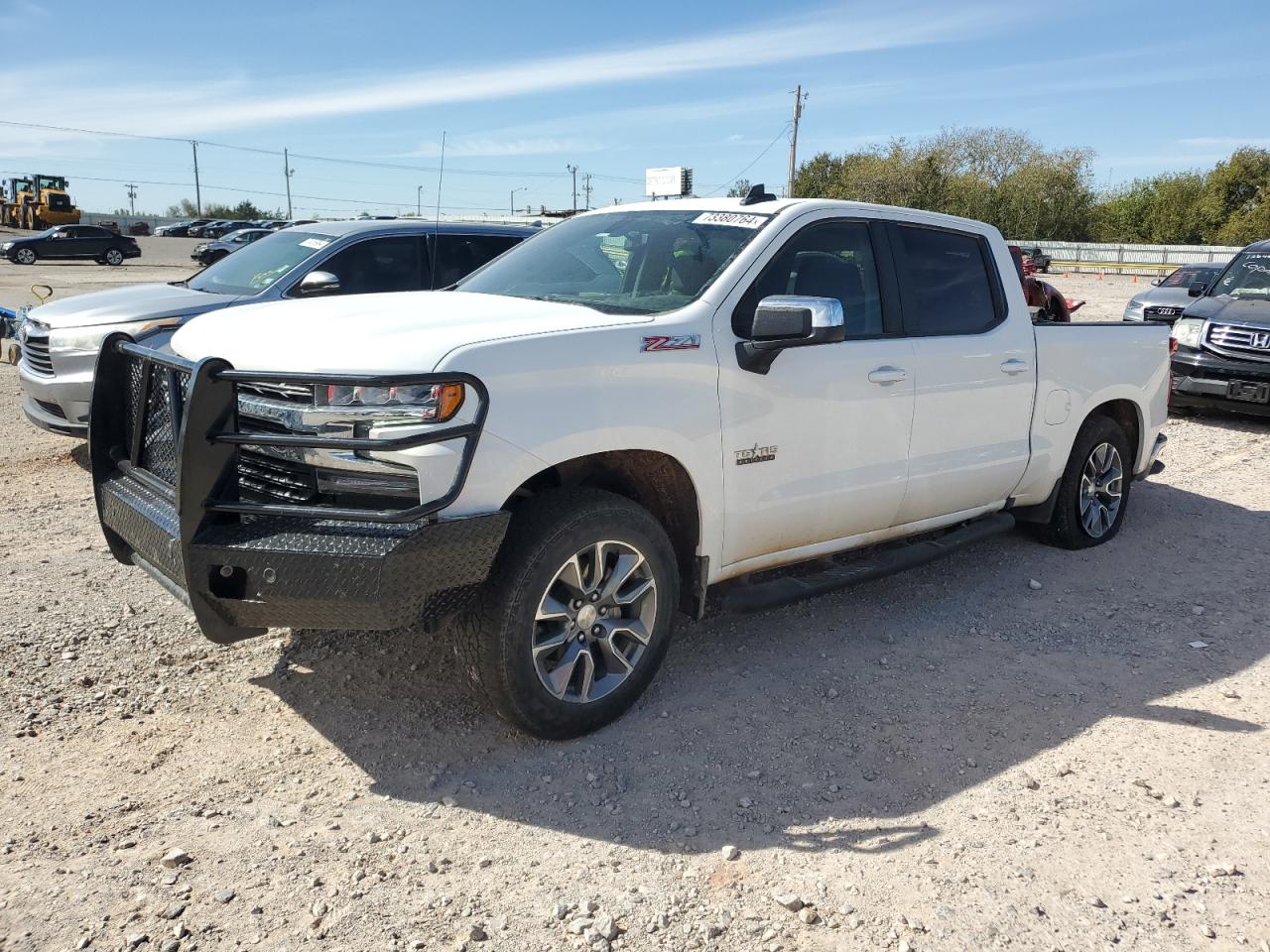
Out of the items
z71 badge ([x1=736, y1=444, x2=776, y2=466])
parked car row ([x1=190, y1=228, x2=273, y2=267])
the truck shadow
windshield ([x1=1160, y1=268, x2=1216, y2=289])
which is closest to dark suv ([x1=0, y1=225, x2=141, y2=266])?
parked car row ([x1=190, y1=228, x2=273, y2=267])

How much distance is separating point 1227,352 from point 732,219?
25.8 ft

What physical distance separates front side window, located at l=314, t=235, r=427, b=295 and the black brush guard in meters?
4.51

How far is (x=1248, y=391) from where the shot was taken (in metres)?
9.94

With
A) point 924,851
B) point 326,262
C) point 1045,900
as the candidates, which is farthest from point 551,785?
point 326,262

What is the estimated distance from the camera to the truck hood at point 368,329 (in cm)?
326

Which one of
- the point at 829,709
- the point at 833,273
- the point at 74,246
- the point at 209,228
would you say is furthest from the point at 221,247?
the point at 829,709

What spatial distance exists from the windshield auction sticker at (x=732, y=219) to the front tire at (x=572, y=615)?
1405 millimetres

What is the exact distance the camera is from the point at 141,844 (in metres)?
3.09

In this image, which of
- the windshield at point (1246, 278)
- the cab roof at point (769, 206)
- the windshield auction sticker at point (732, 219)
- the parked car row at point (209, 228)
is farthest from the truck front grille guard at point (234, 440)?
Result: the parked car row at point (209, 228)

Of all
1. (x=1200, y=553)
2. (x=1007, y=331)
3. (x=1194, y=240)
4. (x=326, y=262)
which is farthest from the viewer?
(x=1194, y=240)

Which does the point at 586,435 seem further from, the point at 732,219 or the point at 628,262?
the point at 732,219

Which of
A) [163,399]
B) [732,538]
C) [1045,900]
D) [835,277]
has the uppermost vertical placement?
[835,277]

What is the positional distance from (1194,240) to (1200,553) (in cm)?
6640

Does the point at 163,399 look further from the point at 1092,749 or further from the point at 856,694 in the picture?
the point at 1092,749
